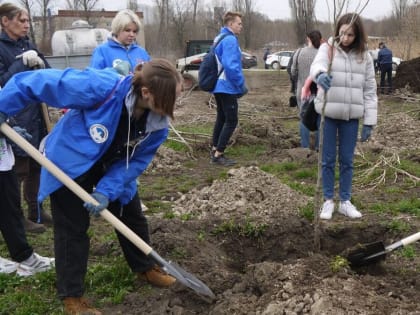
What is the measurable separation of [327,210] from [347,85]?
121cm

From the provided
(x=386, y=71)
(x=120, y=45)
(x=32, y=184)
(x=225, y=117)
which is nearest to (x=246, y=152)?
(x=225, y=117)

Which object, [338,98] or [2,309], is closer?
[2,309]

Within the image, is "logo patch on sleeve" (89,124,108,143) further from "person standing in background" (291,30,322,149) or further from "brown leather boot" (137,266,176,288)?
"person standing in background" (291,30,322,149)

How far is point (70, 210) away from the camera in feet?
9.94

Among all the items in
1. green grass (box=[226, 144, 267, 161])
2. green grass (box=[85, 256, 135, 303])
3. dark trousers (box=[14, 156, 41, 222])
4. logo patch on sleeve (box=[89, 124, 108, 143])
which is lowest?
green grass (box=[226, 144, 267, 161])

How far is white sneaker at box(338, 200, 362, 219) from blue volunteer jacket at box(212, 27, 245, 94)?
2429mm

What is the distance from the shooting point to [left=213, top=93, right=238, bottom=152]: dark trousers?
22.5 feet

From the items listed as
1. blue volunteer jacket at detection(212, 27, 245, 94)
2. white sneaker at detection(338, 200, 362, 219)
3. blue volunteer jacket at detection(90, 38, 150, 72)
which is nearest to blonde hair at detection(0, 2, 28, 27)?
blue volunteer jacket at detection(90, 38, 150, 72)

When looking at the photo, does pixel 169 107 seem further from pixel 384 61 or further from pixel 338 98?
pixel 384 61

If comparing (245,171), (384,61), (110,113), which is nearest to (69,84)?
(110,113)

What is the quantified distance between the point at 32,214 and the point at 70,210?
2076 mm

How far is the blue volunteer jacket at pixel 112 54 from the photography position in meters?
4.84

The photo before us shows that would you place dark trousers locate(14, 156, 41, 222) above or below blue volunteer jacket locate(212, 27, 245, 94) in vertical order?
below

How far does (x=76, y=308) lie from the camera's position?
3158 millimetres
